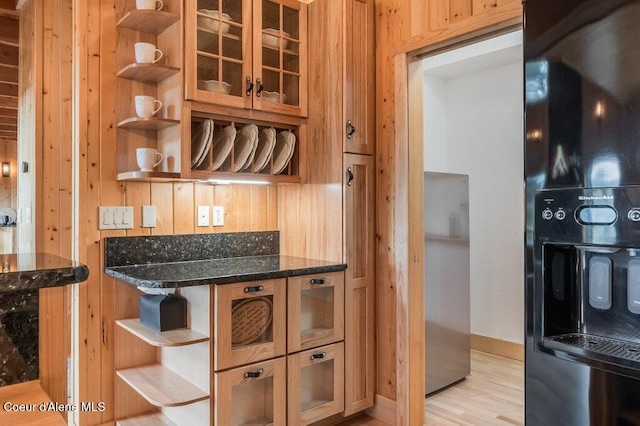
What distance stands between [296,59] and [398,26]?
0.59 metres

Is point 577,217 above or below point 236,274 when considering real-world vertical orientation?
above

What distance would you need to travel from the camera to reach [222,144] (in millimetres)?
2420

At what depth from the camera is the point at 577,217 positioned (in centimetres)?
112

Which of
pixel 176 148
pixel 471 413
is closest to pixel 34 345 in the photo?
pixel 176 148

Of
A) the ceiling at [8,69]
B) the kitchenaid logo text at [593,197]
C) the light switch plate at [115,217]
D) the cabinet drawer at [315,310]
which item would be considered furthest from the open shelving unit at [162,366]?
the ceiling at [8,69]

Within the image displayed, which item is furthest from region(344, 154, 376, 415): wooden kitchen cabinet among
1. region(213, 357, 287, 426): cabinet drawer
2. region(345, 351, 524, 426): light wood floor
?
region(213, 357, 287, 426): cabinet drawer

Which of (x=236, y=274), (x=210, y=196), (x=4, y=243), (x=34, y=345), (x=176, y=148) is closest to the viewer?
(x=34, y=345)

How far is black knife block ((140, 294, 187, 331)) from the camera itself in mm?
2041

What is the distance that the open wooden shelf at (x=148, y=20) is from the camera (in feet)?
6.97

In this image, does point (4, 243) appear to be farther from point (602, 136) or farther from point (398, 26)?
point (602, 136)

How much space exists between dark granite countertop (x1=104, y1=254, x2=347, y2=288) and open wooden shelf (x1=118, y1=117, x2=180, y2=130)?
0.70 m

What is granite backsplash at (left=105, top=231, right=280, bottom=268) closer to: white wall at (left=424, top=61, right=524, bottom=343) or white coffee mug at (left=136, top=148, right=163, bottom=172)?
white coffee mug at (left=136, top=148, right=163, bottom=172)

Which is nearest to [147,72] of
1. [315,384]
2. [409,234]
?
[409,234]

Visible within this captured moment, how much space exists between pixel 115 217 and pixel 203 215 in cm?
47
